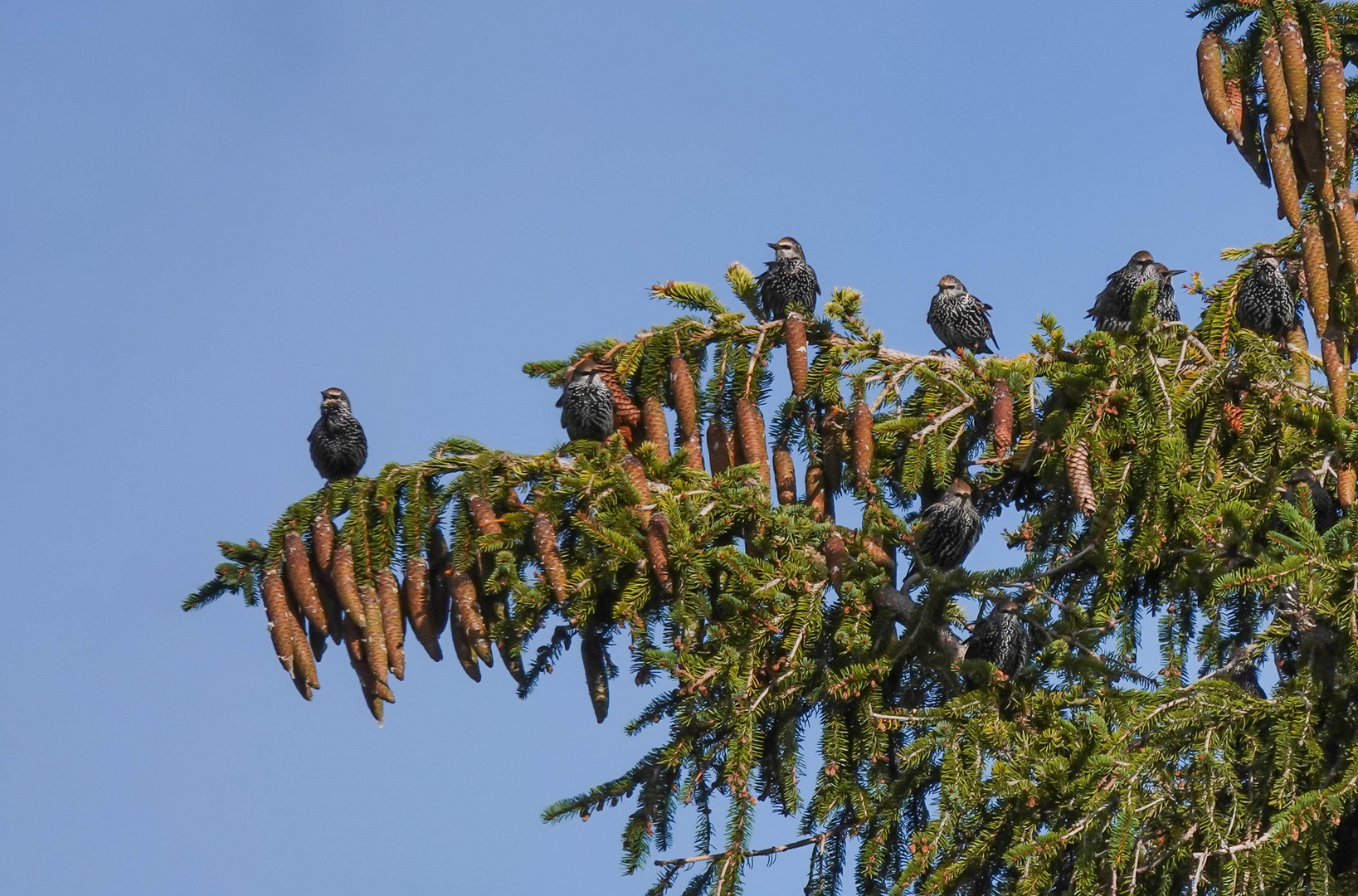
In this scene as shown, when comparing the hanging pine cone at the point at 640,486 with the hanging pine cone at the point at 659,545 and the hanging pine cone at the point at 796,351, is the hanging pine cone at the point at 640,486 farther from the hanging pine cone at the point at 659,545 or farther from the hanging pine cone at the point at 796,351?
the hanging pine cone at the point at 796,351

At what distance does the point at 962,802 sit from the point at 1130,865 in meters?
0.59

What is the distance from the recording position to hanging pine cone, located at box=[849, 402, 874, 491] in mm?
6234

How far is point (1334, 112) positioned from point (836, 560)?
2.94m

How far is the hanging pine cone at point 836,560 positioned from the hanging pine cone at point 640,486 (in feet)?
2.18

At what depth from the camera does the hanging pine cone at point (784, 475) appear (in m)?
6.75

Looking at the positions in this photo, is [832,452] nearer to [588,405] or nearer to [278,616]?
[588,405]

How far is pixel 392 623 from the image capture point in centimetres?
606

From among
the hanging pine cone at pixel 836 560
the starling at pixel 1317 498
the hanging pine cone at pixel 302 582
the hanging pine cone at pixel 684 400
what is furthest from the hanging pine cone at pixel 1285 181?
the hanging pine cone at pixel 302 582

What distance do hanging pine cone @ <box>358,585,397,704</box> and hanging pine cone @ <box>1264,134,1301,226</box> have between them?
391 centimetres

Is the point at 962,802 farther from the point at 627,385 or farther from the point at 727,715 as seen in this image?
the point at 627,385

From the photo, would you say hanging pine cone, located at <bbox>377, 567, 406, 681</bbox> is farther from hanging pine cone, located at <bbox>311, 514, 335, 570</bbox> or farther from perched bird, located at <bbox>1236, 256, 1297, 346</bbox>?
perched bird, located at <bbox>1236, 256, 1297, 346</bbox>

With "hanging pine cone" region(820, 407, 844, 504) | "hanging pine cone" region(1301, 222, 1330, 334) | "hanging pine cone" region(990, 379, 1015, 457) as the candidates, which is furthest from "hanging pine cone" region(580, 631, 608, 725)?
"hanging pine cone" region(1301, 222, 1330, 334)

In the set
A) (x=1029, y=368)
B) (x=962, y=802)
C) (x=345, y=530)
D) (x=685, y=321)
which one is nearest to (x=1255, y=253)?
(x=1029, y=368)

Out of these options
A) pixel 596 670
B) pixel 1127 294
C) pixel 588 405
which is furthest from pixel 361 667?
pixel 1127 294
